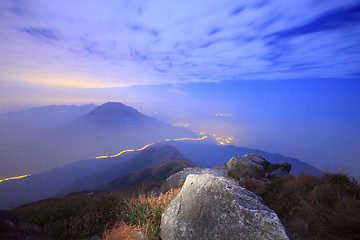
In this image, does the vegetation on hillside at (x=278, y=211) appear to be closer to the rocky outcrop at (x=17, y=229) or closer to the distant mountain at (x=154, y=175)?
the rocky outcrop at (x=17, y=229)

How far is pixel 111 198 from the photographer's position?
8.21 meters

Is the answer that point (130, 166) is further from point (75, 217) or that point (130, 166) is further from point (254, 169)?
point (75, 217)

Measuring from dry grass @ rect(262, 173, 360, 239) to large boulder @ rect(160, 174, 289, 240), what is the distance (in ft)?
9.13

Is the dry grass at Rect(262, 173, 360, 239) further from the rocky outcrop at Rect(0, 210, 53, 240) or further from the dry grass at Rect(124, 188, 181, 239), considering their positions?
the rocky outcrop at Rect(0, 210, 53, 240)

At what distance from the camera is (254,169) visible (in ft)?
42.2

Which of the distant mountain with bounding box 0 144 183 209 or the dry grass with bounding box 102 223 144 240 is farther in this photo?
the distant mountain with bounding box 0 144 183 209

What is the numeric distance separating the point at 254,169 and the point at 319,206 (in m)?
6.93

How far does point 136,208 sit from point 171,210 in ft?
6.41

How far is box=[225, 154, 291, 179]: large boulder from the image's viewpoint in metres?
12.7

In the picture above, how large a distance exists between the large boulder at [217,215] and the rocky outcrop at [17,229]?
2939mm

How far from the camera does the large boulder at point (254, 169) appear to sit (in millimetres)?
12727

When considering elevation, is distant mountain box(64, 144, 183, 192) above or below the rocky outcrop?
below

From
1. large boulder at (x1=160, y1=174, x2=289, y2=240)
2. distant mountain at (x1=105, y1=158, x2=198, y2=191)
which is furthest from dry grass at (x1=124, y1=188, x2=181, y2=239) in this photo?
distant mountain at (x1=105, y1=158, x2=198, y2=191)

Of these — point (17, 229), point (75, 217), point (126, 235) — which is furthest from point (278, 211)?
A: point (17, 229)
